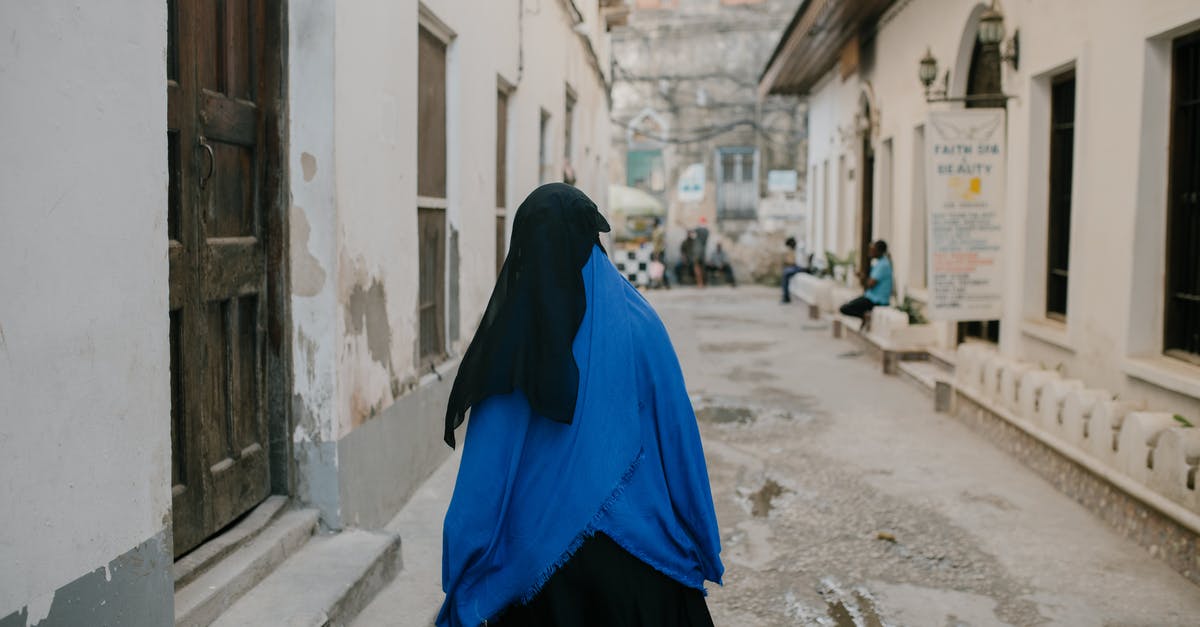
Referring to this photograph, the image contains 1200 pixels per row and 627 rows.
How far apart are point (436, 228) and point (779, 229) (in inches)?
826

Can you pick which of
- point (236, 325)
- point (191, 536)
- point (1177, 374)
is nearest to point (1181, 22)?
point (1177, 374)

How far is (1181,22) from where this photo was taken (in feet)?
18.1

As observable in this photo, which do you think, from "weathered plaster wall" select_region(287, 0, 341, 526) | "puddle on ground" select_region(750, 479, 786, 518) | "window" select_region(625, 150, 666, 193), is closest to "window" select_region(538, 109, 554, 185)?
"puddle on ground" select_region(750, 479, 786, 518)

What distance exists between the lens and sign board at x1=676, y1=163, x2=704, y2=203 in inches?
1102

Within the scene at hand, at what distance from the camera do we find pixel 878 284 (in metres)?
12.4

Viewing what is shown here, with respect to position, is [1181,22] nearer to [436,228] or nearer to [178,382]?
[436,228]

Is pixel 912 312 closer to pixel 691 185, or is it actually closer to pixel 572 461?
pixel 572 461

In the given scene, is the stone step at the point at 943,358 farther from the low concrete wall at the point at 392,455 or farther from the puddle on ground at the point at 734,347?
the low concrete wall at the point at 392,455

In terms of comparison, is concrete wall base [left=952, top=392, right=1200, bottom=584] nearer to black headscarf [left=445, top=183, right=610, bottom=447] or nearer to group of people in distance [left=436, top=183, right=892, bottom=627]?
group of people in distance [left=436, top=183, right=892, bottom=627]

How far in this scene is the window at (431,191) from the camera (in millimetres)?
6250

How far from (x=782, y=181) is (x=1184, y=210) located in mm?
22046

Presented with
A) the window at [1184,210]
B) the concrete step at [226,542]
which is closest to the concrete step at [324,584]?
the concrete step at [226,542]

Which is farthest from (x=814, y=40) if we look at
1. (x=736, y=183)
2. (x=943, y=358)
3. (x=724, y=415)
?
(x=736, y=183)

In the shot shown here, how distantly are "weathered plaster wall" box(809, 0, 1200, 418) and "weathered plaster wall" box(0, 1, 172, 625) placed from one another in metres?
4.71
